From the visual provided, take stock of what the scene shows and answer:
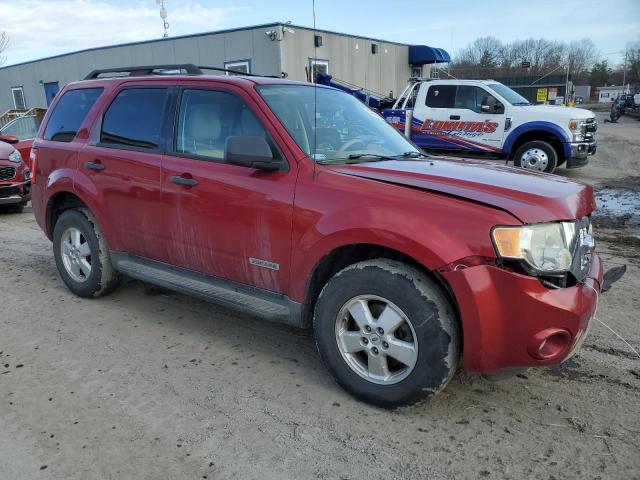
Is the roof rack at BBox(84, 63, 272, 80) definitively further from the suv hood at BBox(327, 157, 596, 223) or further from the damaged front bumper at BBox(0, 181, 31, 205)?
the damaged front bumper at BBox(0, 181, 31, 205)

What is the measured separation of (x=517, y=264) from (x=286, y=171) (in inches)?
57.4

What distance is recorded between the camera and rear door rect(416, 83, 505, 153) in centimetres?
1177

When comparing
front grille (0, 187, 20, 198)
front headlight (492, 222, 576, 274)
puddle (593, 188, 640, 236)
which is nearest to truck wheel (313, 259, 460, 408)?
front headlight (492, 222, 576, 274)

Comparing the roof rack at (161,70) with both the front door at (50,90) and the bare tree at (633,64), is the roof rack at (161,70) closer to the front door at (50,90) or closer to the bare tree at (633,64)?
the front door at (50,90)

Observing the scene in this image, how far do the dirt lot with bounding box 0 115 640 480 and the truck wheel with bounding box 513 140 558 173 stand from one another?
765cm

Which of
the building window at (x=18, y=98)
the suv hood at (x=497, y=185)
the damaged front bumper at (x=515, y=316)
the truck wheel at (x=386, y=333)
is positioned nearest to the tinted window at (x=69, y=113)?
the suv hood at (x=497, y=185)

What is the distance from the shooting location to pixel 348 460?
100 inches

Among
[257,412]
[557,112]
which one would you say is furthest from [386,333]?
[557,112]

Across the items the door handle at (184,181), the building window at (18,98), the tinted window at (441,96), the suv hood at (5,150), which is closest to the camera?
the door handle at (184,181)

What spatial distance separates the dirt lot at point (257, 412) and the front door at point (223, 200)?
0.63 metres

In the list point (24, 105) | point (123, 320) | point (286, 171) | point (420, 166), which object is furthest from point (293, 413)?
point (24, 105)

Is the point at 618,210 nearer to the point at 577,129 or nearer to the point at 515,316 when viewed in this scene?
the point at 577,129

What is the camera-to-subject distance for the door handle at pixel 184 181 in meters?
3.61

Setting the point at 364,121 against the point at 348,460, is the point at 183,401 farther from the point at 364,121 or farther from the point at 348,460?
the point at 364,121
